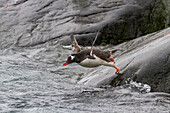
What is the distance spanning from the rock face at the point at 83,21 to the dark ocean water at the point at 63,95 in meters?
3.19

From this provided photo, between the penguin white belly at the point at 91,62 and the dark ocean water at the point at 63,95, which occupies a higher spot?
the penguin white belly at the point at 91,62

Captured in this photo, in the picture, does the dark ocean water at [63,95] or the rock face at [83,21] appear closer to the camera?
the dark ocean water at [63,95]

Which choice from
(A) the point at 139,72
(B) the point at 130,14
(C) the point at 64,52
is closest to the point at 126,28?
(B) the point at 130,14

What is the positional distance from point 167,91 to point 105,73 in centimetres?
215

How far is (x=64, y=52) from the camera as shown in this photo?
469 inches

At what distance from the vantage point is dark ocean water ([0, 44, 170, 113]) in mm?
5426

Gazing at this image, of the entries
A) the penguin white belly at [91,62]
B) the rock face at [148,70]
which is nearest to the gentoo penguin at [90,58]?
the penguin white belly at [91,62]

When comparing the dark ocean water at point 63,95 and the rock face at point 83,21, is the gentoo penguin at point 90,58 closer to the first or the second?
the dark ocean water at point 63,95

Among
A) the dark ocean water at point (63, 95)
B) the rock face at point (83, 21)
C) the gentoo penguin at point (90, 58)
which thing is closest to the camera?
the dark ocean water at point (63, 95)

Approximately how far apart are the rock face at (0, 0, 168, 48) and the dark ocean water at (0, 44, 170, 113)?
3193 mm

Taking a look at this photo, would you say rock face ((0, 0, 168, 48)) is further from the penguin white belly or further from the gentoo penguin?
the penguin white belly

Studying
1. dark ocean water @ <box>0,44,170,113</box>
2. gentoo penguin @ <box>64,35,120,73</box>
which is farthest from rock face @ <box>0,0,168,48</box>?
gentoo penguin @ <box>64,35,120,73</box>

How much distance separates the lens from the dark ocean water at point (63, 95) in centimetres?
543

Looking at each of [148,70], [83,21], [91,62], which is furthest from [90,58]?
[83,21]
